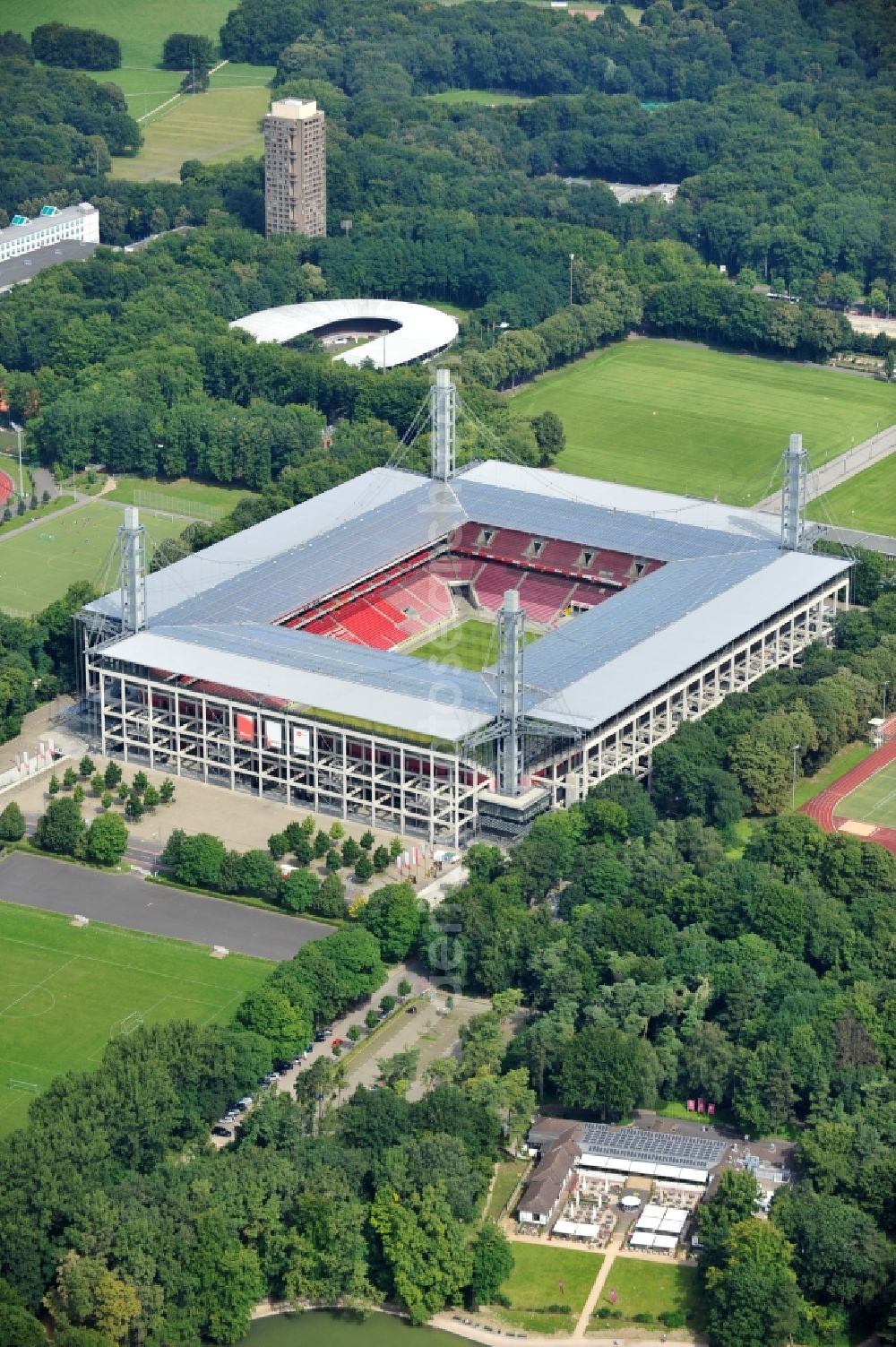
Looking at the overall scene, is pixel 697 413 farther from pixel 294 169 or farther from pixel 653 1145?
pixel 653 1145

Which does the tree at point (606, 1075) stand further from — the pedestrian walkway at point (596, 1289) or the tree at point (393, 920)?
the tree at point (393, 920)

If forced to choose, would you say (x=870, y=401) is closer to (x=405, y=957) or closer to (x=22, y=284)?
(x=22, y=284)

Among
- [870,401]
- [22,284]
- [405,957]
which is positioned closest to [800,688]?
[405,957]

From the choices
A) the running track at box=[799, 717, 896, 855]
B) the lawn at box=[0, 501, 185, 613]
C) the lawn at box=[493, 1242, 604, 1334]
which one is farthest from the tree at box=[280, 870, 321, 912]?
the lawn at box=[0, 501, 185, 613]

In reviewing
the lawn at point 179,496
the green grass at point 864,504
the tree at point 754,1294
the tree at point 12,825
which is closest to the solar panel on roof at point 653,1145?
the tree at point 754,1294

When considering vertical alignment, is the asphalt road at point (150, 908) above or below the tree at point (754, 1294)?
below

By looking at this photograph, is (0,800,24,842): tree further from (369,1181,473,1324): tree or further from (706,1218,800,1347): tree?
(706,1218,800,1347): tree

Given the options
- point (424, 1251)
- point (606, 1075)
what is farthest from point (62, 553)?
point (424, 1251)
